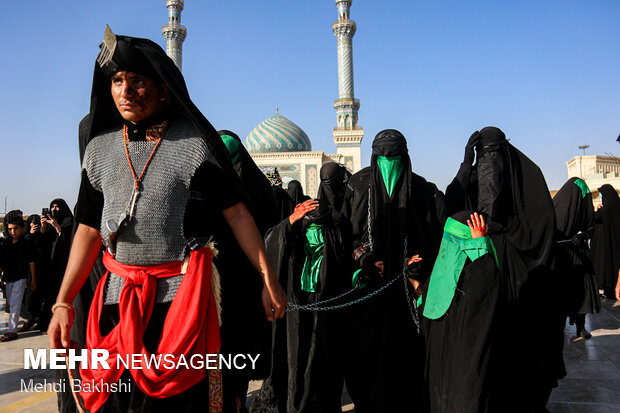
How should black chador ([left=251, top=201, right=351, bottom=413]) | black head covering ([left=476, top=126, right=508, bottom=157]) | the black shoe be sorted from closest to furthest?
black chador ([left=251, top=201, right=351, bottom=413]) < black head covering ([left=476, top=126, right=508, bottom=157]) < the black shoe

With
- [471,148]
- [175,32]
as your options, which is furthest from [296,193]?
[175,32]

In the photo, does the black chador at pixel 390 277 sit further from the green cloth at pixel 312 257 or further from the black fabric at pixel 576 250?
the black fabric at pixel 576 250

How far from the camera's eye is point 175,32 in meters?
29.7

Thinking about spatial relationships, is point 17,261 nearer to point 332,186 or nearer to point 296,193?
point 296,193

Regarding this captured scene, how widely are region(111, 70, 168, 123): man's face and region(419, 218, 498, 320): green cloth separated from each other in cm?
150

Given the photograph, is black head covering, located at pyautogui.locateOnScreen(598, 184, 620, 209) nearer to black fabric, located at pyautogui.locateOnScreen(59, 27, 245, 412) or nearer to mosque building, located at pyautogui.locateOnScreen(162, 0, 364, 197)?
black fabric, located at pyautogui.locateOnScreen(59, 27, 245, 412)

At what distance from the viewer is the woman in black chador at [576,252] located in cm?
474

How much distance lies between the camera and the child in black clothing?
589 cm

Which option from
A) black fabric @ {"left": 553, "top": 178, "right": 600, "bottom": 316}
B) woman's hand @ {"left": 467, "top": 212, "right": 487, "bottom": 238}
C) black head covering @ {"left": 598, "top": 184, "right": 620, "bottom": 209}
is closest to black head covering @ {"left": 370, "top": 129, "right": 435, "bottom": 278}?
woman's hand @ {"left": 467, "top": 212, "right": 487, "bottom": 238}

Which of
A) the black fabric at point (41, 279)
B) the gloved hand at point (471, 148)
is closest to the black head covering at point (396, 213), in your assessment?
the gloved hand at point (471, 148)

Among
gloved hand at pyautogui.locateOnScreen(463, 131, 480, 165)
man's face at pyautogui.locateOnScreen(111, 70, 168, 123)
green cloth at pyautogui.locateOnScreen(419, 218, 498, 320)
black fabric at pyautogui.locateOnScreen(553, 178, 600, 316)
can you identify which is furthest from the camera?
black fabric at pyautogui.locateOnScreen(553, 178, 600, 316)

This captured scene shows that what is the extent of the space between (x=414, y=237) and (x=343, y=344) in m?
0.79

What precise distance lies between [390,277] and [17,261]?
188 inches

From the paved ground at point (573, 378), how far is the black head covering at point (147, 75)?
87.4 inches
